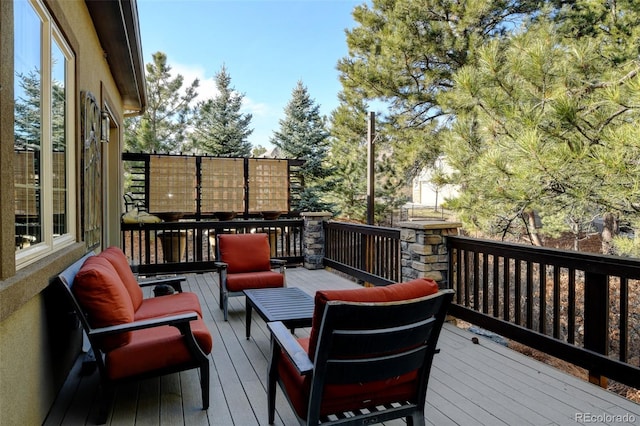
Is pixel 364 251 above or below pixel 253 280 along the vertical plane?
above

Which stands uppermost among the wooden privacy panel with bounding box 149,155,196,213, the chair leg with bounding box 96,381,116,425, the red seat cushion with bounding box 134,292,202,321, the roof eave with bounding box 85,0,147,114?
the roof eave with bounding box 85,0,147,114

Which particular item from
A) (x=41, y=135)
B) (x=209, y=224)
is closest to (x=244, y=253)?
(x=209, y=224)

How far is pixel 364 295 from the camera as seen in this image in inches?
68.6

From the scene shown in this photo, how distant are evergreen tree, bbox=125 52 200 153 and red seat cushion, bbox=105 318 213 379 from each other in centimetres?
1826

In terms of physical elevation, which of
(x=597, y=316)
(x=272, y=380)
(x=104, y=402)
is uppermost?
(x=597, y=316)

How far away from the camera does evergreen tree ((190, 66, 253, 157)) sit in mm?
17359

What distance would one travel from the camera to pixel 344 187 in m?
14.8

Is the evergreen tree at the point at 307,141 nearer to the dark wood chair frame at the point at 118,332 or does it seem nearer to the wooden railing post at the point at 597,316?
the wooden railing post at the point at 597,316

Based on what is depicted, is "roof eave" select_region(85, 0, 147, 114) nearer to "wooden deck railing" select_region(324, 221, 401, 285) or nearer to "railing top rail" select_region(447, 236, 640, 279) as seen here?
"wooden deck railing" select_region(324, 221, 401, 285)

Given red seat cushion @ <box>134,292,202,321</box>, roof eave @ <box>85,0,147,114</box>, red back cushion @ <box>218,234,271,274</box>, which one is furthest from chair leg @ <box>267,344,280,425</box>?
roof eave @ <box>85,0,147,114</box>

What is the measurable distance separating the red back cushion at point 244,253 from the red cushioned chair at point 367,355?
2.97 metres

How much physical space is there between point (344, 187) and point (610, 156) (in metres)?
10.5

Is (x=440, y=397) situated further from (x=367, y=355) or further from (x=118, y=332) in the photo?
(x=118, y=332)

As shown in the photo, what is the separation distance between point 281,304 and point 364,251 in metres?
2.66
